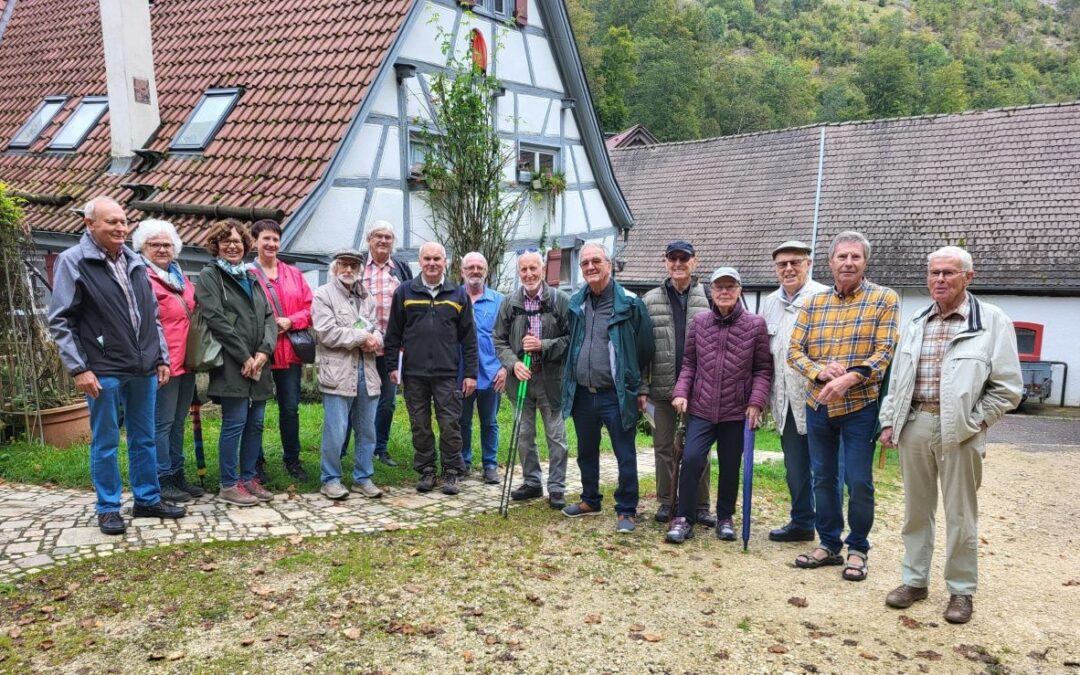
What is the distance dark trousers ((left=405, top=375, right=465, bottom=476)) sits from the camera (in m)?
5.69

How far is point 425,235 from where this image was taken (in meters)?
10.9

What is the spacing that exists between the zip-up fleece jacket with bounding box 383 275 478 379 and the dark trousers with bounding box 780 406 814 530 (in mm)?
2360

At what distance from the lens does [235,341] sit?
504cm

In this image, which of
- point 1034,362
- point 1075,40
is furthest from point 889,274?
point 1075,40

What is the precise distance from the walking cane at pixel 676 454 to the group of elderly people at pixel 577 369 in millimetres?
40

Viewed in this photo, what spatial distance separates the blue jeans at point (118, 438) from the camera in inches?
178

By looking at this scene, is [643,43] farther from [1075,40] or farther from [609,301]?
[1075,40]

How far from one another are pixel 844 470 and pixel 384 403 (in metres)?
3.52

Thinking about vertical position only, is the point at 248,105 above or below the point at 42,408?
above

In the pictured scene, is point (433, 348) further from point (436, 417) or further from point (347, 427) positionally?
point (347, 427)

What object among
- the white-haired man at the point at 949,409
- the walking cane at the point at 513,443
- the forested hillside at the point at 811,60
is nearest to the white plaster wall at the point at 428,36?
the walking cane at the point at 513,443

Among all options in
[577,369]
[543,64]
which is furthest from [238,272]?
[543,64]

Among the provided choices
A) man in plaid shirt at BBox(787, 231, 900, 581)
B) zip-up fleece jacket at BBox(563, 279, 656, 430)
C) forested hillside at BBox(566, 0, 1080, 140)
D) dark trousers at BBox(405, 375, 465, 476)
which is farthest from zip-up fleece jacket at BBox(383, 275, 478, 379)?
forested hillside at BBox(566, 0, 1080, 140)

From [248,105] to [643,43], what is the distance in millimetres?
49205
